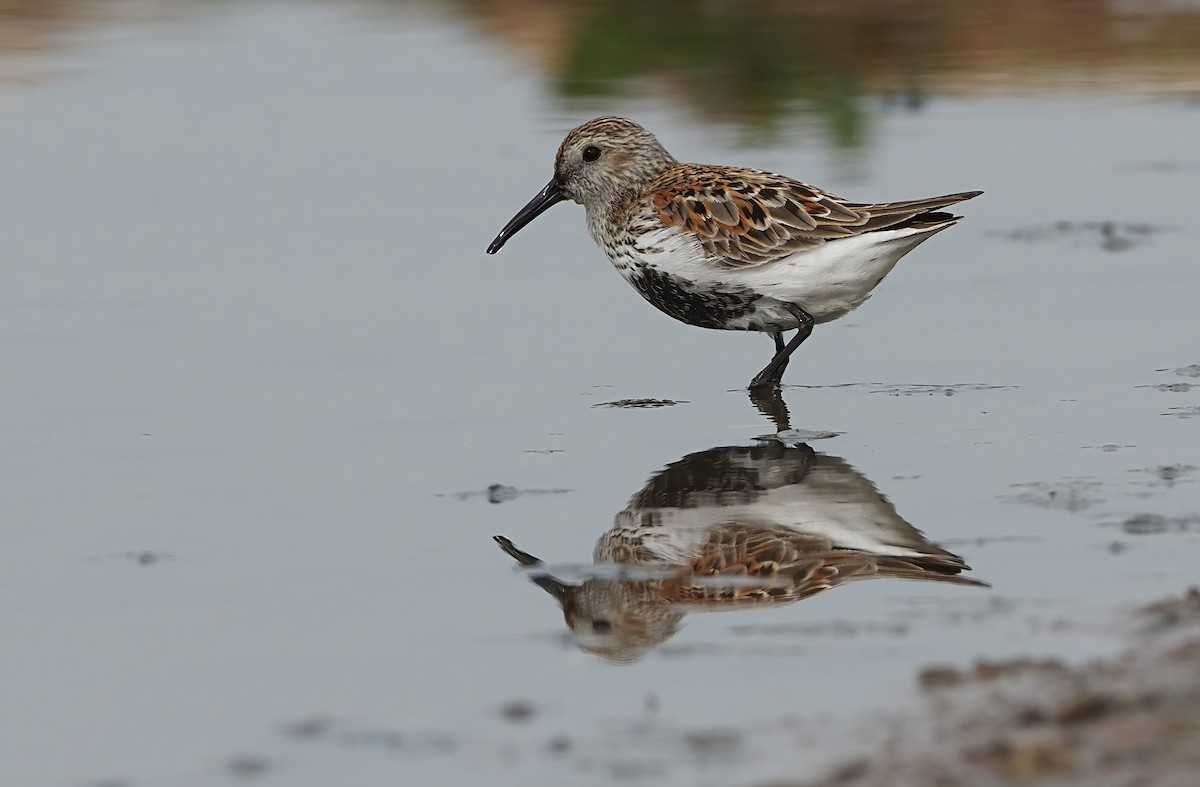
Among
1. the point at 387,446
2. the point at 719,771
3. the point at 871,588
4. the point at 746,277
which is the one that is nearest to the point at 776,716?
the point at 719,771

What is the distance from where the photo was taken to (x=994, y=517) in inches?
287

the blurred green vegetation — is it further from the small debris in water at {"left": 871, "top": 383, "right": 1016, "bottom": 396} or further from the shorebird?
the shorebird

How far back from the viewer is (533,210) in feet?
37.3

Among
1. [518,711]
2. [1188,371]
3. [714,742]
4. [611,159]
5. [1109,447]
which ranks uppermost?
[611,159]

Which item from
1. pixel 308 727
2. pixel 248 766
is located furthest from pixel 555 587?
pixel 248 766

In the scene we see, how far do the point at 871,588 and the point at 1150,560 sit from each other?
946 millimetres

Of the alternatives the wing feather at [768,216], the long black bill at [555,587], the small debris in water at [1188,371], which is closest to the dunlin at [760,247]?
the wing feather at [768,216]

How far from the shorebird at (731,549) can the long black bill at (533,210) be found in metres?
3.23

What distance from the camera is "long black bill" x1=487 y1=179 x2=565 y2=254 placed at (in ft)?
36.7

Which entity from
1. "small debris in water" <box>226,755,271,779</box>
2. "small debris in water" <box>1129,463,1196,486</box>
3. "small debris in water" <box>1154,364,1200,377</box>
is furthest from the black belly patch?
"small debris in water" <box>226,755,271,779</box>

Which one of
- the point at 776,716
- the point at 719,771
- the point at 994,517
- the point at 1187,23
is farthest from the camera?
the point at 1187,23

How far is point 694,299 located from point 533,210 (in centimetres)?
182

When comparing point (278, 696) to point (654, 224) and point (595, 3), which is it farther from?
point (595, 3)

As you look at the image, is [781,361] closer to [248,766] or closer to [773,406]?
[773,406]
